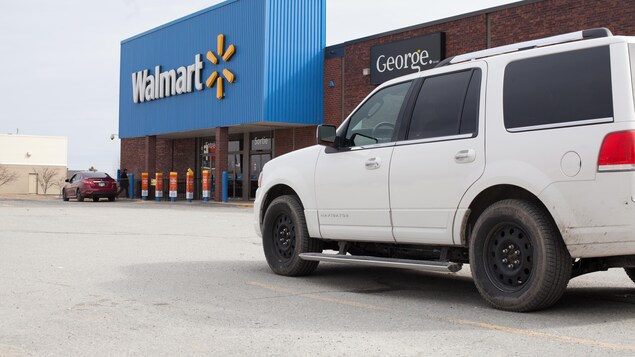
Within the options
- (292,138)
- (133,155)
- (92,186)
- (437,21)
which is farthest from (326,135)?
(133,155)

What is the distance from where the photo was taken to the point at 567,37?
6.01 metres

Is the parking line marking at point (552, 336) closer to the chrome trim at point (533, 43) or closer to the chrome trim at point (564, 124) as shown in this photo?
the chrome trim at point (564, 124)

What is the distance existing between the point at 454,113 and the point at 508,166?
2.80 ft

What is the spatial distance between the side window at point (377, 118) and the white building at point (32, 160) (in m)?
73.6

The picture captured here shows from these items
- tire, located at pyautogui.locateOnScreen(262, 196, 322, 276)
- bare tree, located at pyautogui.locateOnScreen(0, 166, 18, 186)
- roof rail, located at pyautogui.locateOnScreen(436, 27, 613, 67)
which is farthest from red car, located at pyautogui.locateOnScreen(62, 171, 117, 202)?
bare tree, located at pyautogui.locateOnScreen(0, 166, 18, 186)

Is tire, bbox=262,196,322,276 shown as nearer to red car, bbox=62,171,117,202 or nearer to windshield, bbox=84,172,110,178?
red car, bbox=62,171,117,202

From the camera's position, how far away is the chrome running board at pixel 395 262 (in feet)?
20.7

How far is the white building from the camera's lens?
78.6m

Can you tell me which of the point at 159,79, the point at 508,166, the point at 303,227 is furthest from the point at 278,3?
the point at 508,166

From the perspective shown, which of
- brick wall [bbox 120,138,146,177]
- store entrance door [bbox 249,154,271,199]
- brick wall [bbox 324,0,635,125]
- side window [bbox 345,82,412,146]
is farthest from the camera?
brick wall [bbox 120,138,146,177]

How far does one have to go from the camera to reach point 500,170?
234 inches

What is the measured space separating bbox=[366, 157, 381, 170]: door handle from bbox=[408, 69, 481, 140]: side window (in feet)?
1.35

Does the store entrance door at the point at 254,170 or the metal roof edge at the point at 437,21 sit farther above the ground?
the metal roof edge at the point at 437,21

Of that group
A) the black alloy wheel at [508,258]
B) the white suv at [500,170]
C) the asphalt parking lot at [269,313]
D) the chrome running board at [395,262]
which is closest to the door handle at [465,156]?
the white suv at [500,170]
